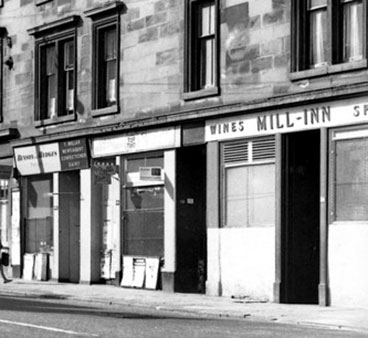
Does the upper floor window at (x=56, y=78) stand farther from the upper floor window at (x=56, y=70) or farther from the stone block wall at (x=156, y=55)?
the stone block wall at (x=156, y=55)

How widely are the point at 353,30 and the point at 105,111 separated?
8875 mm

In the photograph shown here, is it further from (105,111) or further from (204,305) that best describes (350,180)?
(105,111)

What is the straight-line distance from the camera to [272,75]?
23.4 meters

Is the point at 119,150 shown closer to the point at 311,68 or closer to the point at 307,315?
the point at 311,68

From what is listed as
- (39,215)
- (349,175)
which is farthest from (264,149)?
(39,215)

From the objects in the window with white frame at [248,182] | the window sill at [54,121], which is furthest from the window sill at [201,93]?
the window sill at [54,121]

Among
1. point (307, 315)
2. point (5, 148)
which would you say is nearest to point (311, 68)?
point (307, 315)

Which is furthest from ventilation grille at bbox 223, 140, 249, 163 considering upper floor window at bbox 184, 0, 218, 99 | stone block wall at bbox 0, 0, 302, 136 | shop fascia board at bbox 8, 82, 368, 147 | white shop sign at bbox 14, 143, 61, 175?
white shop sign at bbox 14, 143, 61, 175

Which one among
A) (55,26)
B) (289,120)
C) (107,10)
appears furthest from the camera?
(55,26)

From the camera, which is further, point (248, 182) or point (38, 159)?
point (38, 159)

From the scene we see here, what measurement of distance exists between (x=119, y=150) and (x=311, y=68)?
24.4 ft

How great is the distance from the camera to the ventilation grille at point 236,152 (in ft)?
79.5

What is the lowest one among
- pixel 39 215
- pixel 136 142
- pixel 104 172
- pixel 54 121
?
pixel 39 215

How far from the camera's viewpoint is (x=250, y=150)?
2405 cm
